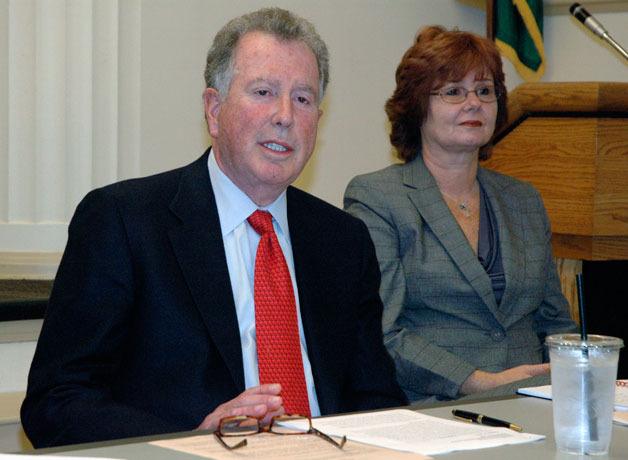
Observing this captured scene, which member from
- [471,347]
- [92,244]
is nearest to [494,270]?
[471,347]

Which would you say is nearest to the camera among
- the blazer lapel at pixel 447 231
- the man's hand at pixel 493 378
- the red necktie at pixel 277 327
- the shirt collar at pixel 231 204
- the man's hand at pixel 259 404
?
the man's hand at pixel 259 404

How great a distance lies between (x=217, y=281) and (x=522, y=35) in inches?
124

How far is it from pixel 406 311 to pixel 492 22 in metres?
2.20

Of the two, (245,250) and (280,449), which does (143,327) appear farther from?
(280,449)

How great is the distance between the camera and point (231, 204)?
7.59ft

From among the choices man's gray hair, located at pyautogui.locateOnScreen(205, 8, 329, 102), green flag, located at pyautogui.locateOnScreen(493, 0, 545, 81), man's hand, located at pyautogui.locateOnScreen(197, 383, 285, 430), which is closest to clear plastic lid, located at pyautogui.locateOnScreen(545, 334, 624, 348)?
man's hand, located at pyautogui.locateOnScreen(197, 383, 285, 430)

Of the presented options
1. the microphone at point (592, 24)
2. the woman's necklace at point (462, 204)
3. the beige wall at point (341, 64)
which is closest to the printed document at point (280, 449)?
the woman's necklace at point (462, 204)

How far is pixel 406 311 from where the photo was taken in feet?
10.2

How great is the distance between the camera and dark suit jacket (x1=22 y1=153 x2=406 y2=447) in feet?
6.72

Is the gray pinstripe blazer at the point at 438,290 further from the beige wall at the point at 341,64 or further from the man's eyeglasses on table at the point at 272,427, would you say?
the man's eyeglasses on table at the point at 272,427

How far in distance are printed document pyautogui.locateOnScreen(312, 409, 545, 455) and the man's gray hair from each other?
2.77ft

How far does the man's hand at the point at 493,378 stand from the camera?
2928 mm

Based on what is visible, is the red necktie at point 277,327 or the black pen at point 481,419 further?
the red necktie at point 277,327

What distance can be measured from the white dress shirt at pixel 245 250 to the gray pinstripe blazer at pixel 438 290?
70 cm
